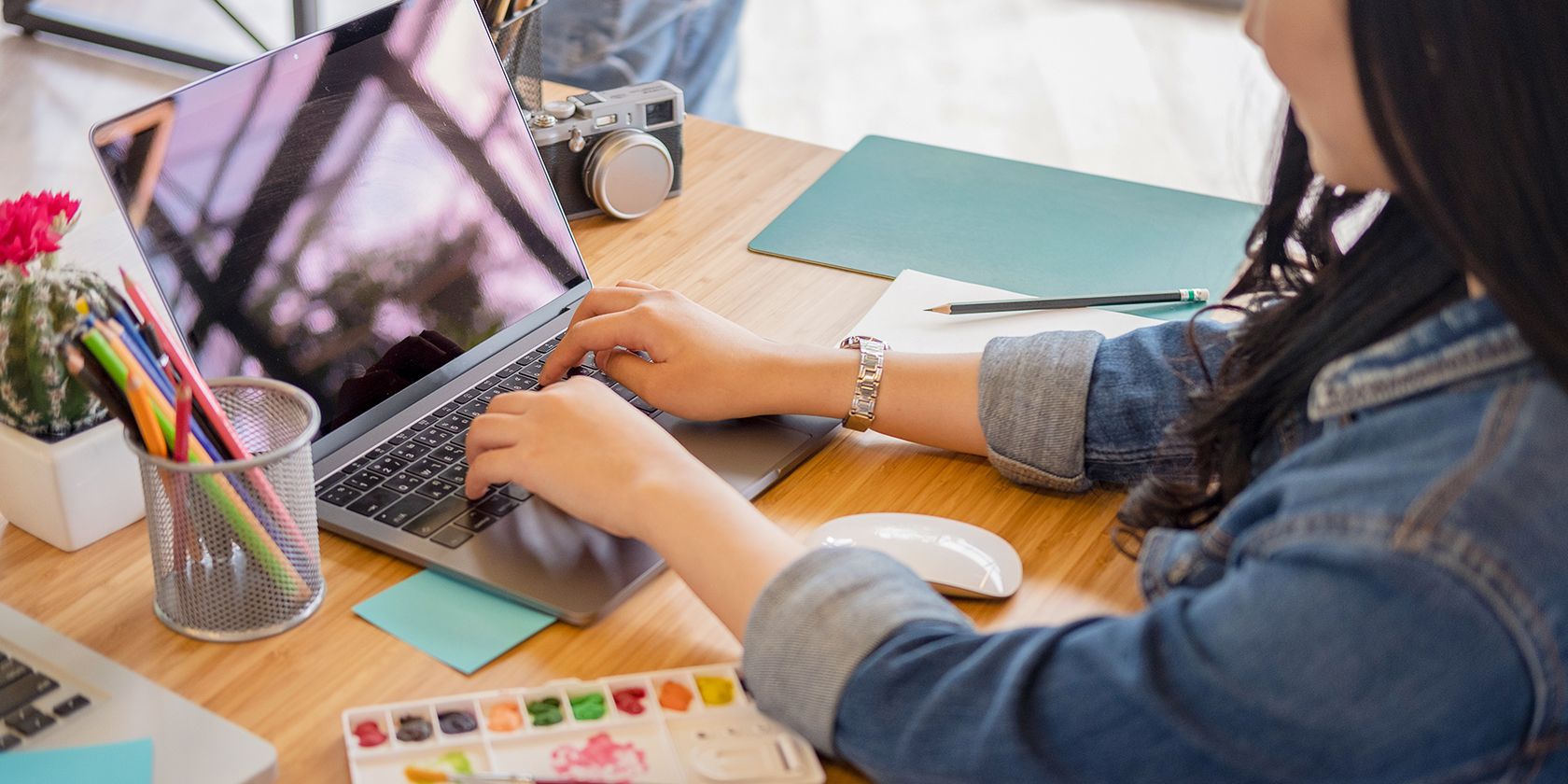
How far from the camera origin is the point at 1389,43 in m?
0.56

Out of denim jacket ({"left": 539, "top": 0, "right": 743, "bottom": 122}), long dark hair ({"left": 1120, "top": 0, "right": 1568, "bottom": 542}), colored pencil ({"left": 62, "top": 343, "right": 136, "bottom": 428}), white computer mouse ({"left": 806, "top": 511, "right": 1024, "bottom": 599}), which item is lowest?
denim jacket ({"left": 539, "top": 0, "right": 743, "bottom": 122})

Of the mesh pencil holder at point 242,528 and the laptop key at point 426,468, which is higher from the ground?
the mesh pencil holder at point 242,528

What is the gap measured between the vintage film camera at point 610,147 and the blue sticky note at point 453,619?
538 mm

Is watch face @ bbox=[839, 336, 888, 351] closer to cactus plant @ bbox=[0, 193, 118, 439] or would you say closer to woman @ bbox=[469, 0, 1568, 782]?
woman @ bbox=[469, 0, 1568, 782]

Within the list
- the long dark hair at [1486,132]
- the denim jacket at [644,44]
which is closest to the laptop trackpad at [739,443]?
the long dark hair at [1486,132]

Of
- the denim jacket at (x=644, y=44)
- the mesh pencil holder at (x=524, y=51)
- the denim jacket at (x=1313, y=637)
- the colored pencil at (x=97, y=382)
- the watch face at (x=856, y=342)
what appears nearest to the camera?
the denim jacket at (x=1313, y=637)

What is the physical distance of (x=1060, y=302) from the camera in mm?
1110

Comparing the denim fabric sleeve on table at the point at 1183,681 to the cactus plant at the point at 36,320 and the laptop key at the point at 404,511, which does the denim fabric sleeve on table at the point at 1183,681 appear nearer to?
the laptop key at the point at 404,511

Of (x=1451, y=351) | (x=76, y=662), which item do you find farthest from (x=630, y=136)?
(x=1451, y=351)

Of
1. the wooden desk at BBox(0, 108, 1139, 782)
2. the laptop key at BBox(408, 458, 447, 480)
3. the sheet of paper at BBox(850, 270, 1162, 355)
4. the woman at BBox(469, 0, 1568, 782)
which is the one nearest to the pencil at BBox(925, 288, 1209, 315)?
the sheet of paper at BBox(850, 270, 1162, 355)

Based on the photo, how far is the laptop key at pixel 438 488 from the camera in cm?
84

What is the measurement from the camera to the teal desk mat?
1191 millimetres

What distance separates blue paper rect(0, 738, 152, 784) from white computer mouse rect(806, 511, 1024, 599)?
365mm

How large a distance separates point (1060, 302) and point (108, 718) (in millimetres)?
746
